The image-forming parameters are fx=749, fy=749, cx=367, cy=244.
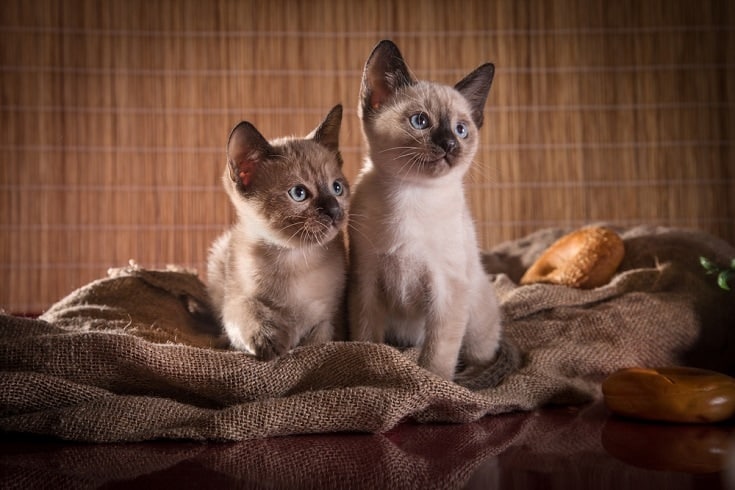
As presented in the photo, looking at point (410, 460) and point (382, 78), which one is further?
point (382, 78)

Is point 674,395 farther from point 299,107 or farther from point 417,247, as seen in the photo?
point 299,107

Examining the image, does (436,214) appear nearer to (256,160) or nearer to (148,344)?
(256,160)

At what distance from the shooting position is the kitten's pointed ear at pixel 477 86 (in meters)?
1.82

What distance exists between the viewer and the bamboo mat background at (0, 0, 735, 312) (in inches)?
161

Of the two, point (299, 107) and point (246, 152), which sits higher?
point (299, 107)

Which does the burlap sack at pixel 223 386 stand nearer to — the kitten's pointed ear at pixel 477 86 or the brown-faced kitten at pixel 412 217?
the brown-faced kitten at pixel 412 217

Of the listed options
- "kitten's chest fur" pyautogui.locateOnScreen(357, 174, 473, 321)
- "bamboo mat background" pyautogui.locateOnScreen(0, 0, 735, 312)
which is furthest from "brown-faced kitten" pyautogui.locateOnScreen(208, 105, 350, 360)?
"bamboo mat background" pyautogui.locateOnScreen(0, 0, 735, 312)

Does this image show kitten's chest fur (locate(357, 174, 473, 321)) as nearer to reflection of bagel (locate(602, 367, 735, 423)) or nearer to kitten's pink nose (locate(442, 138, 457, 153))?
kitten's pink nose (locate(442, 138, 457, 153))

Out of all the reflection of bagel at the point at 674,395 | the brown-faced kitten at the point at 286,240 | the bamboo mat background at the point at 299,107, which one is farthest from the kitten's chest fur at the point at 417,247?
the bamboo mat background at the point at 299,107

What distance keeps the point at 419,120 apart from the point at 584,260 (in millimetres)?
1204

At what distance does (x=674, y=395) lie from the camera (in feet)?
4.94

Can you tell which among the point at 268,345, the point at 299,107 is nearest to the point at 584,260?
the point at 268,345

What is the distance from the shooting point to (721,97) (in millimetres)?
4105

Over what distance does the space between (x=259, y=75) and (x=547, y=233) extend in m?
1.84
